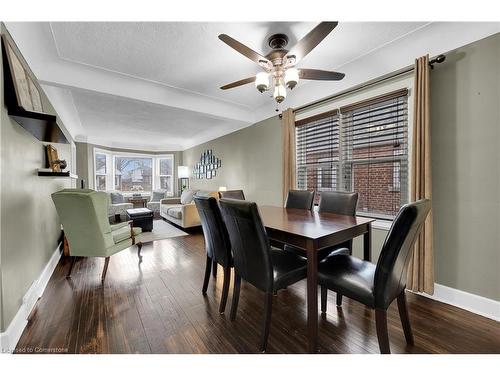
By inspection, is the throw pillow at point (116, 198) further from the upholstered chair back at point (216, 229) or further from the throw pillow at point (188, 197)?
the upholstered chair back at point (216, 229)

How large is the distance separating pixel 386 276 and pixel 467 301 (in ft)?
4.73

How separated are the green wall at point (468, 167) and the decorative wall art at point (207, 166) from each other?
4558mm

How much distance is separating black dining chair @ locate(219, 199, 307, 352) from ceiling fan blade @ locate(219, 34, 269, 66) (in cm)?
118

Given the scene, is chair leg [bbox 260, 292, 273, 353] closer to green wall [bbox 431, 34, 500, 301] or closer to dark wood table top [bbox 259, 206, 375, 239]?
dark wood table top [bbox 259, 206, 375, 239]

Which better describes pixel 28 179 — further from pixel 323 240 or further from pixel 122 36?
pixel 323 240

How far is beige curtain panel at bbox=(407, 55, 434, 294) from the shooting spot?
200 cm

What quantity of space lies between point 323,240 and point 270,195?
2644 millimetres

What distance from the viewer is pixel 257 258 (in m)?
1.46

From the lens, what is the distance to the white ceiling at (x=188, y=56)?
1969 millimetres

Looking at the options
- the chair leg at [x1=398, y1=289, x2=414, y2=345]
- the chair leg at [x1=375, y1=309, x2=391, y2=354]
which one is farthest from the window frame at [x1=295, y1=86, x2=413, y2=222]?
the chair leg at [x1=375, y1=309, x2=391, y2=354]

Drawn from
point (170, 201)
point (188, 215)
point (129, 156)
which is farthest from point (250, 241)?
point (129, 156)

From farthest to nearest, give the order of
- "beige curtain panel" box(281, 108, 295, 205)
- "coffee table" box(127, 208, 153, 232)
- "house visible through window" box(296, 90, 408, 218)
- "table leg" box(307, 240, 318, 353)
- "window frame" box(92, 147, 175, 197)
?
"window frame" box(92, 147, 175, 197)
"coffee table" box(127, 208, 153, 232)
"beige curtain panel" box(281, 108, 295, 205)
"house visible through window" box(296, 90, 408, 218)
"table leg" box(307, 240, 318, 353)

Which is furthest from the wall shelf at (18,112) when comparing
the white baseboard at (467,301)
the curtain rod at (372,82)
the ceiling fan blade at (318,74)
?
the white baseboard at (467,301)
